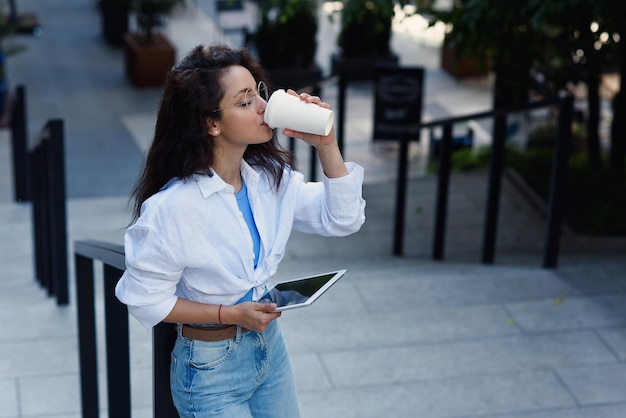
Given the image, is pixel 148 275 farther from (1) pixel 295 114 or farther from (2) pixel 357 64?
(2) pixel 357 64

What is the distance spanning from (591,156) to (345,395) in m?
4.95

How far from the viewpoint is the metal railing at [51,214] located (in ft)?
17.0

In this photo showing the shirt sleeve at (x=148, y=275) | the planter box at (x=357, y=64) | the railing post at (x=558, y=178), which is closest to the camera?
the shirt sleeve at (x=148, y=275)

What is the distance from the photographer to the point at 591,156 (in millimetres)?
8461

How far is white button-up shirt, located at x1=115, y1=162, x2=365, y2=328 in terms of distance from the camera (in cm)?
225

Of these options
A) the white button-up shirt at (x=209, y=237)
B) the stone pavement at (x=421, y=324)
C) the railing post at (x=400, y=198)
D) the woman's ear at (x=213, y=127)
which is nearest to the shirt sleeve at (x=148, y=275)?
the white button-up shirt at (x=209, y=237)

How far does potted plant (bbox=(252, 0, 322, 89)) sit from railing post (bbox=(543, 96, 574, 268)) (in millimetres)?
7479

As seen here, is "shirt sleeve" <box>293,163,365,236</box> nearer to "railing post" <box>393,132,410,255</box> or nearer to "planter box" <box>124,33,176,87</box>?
"railing post" <box>393,132,410,255</box>

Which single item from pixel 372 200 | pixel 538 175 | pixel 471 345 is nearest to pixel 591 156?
pixel 538 175

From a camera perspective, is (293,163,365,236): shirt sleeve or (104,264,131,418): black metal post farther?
(104,264,131,418): black metal post

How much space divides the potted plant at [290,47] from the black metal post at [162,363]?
35.3 feet

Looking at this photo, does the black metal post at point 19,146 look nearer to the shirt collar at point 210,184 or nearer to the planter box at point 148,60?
the planter box at point 148,60

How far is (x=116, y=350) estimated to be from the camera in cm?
300

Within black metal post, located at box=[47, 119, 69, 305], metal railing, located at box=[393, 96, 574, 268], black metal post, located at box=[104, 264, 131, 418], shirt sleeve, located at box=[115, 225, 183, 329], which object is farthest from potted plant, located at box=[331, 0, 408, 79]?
shirt sleeve, located at box=[115, 225, 183, 329]
